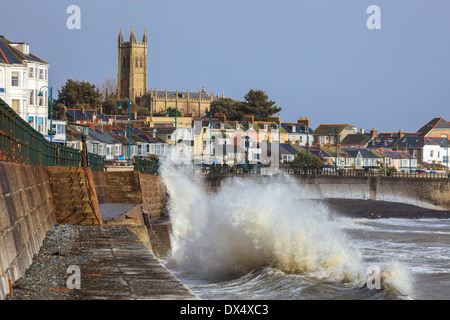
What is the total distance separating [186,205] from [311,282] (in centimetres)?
2051

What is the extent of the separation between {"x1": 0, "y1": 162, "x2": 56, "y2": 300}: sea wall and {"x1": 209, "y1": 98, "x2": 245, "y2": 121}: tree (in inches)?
4952

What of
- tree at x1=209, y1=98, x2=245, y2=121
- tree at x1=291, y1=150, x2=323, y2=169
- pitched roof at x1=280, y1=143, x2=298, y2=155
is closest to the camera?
tree at x1=291, y1=150, x2=323, y2=169

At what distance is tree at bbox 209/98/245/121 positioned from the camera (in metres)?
142

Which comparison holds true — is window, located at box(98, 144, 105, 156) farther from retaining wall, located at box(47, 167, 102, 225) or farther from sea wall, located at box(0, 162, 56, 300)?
sea wall, located at box(0, 162, 56, 300)

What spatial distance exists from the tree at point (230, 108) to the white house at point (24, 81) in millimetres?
81863

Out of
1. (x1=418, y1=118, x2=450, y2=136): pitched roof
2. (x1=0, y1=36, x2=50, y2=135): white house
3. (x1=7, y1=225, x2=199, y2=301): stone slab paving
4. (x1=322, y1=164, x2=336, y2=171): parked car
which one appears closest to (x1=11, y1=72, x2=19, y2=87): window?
(x1=0, y1=36, x2=50, y2=135): white house

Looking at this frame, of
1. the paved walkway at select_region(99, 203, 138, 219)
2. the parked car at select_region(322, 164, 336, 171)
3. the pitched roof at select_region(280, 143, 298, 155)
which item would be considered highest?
the pitched roof at select_region(280, 143, 298, 155)

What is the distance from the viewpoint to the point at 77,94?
128 metres

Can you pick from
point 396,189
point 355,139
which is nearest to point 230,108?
point 355,139

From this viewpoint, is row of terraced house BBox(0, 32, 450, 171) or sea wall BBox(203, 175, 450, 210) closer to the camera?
row of terraced house BBox(0, 32, 450, 171)

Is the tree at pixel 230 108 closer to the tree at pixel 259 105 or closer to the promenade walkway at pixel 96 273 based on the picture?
the tree at pixel 259 105
